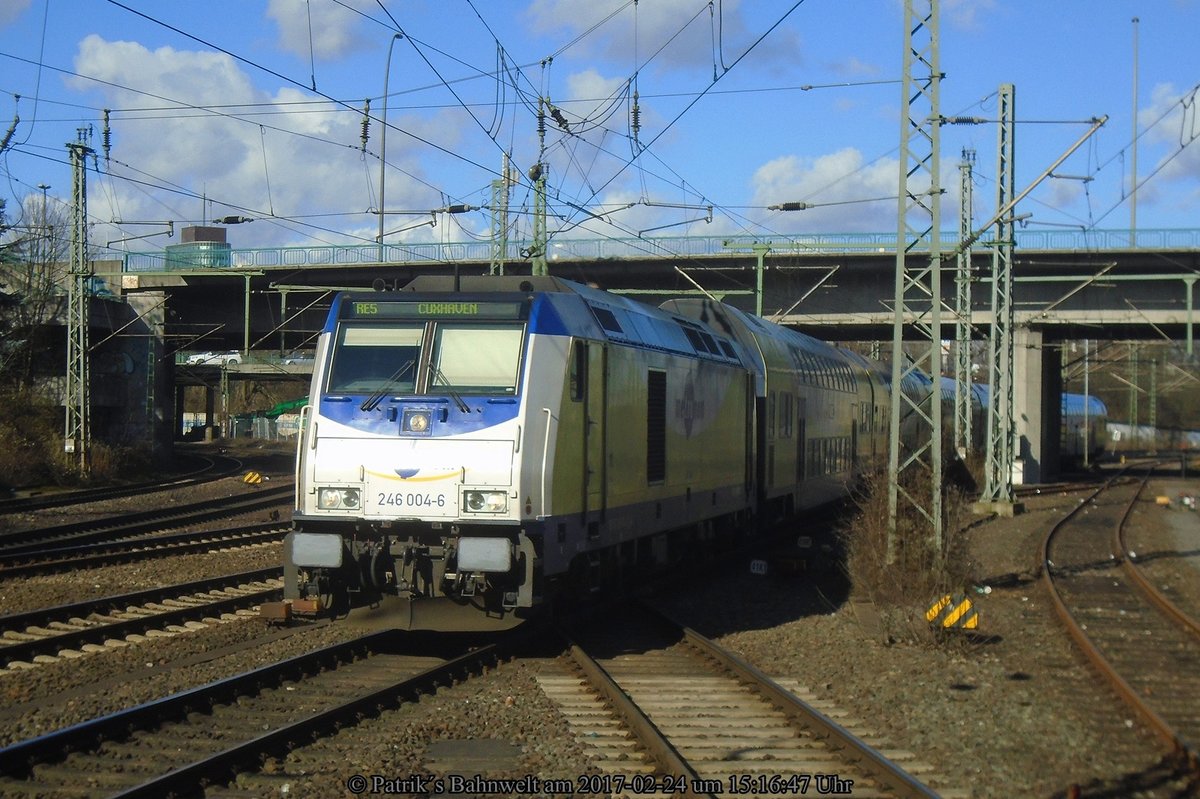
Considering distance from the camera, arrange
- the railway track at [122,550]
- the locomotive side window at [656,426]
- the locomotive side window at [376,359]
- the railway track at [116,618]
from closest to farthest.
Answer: the locomotive side window at [376,359] < the railway track at [116,618] < the locomotive side window at [656,426] < the railway track at [122,550]

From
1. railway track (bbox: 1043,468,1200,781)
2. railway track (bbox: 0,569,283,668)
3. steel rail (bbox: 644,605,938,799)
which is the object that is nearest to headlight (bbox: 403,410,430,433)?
steel rail (bbox: 644,605,938,799)

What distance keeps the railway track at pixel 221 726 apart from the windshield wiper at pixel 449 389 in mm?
2175

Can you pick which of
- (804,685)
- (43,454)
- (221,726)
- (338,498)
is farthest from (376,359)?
(43,454)

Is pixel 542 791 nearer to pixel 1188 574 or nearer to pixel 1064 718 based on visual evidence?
pixel 1064 718

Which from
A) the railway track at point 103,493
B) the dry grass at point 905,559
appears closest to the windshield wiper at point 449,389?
the dry grass at point 905,559

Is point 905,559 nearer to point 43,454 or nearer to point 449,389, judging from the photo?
point 449,389

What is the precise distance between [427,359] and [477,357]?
0.46 m

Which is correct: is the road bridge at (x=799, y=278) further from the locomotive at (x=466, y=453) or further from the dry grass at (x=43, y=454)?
the locomotive at (x=466, y=453)

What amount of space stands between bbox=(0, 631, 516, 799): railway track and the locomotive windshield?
2.37 m

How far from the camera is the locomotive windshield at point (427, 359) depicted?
10734 millimetres

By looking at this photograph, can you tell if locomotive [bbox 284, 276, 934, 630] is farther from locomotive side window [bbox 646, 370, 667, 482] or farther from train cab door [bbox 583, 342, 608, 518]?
locomotive side window [bbox 646, 370, 667, 482]

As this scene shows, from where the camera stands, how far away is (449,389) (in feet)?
35.2

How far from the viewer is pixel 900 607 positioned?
12.7 meters

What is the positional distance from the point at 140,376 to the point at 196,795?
39817 millimetres
